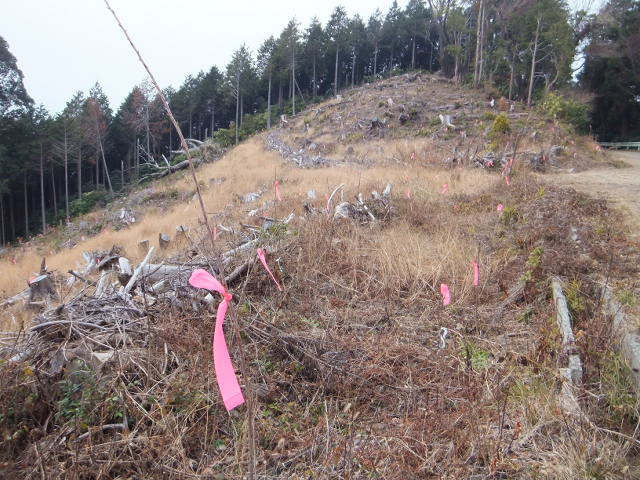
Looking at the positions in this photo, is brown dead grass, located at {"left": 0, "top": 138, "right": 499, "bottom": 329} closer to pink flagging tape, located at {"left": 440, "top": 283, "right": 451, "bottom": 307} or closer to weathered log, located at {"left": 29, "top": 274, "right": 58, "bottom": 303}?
pink flagging tape, located at {"left": 440, "top": 283, "right": 451, "bottom": 307}

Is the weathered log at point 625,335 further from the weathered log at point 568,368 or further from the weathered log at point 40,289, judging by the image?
the weathered log at point 40,289

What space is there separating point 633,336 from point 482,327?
881 millimetres

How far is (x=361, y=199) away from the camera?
557 cm

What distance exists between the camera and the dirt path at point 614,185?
481cm

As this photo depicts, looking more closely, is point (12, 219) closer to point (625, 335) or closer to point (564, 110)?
point (564, 110)

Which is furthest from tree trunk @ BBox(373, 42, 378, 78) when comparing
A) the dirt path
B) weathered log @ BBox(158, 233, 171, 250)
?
weathered log @ BBox(158, 233, 171, 250)

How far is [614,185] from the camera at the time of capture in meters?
6.61

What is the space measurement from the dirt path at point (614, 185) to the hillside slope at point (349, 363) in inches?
11.9

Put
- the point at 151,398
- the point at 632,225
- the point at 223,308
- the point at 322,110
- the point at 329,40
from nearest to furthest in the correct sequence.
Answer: the point at 223,308
the point at 151,398
the point at 632,225
the point at 322,110
the point at 329,40

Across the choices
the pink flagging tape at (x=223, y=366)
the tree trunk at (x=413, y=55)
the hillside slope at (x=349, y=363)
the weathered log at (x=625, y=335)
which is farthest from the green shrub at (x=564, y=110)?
the tree trunk at (x=413, y=55)

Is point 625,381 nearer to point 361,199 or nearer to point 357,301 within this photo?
point 357,301

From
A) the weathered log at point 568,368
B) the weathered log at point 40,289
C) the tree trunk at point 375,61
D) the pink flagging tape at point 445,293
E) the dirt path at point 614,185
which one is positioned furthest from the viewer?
the tree trunk at point 375,61

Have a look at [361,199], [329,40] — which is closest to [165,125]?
[329,40]

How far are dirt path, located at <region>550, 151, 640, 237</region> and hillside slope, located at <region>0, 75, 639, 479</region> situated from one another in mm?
302
